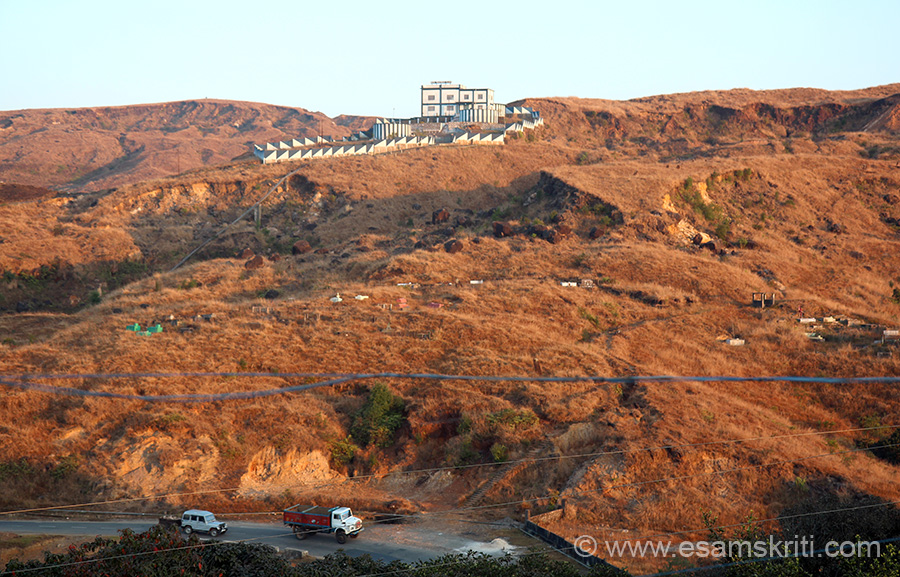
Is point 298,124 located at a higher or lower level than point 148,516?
higher

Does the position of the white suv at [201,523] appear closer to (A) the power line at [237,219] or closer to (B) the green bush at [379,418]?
(B) the green bush at [379,418]

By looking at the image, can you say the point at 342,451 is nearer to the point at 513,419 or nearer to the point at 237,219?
the point at 513,419

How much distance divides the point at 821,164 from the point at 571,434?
48.9 metres

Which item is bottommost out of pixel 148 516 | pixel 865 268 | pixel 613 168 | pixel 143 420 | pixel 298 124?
pixel 148 516

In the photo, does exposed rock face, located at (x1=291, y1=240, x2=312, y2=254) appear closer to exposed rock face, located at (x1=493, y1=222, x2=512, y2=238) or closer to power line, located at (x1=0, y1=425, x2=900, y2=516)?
exposed rock face, located at (x1=493, y1=222, x2=512, y2=238)

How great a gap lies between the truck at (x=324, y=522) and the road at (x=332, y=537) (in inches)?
8.3

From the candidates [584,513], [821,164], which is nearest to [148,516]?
[584,513]

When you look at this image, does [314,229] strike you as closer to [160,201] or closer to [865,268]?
[160,201]

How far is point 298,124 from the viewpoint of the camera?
17938cm

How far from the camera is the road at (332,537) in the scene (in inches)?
779

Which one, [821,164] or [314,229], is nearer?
[314,229]

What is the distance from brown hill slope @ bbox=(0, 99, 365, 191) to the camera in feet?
415

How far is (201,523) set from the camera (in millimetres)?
21109

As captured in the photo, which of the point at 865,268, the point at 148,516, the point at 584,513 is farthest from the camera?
the point at 865,268
